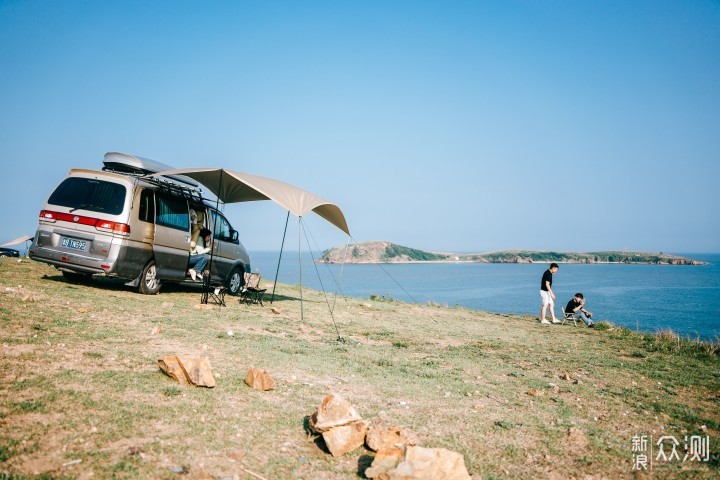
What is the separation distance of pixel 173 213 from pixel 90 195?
178 cm

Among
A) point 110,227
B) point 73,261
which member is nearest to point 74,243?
point 73,261

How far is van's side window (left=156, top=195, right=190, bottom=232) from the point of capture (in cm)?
935

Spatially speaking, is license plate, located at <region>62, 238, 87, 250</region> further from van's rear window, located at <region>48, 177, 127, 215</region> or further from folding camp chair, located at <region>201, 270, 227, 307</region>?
folding camp chair, located at <region>201, 270, 227, 307</region>

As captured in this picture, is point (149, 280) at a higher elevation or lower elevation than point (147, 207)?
lower

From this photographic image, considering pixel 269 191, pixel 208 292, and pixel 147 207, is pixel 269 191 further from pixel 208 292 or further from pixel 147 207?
pixel 208 292

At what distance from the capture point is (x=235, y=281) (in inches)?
489

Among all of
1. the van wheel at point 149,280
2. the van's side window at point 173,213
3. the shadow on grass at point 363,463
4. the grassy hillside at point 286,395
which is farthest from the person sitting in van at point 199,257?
the shadow on grass at point 363,463

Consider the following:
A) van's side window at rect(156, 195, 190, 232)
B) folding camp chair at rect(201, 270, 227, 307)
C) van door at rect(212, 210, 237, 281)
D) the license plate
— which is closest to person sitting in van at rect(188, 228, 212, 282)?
van door at rect(212, 210, 237, 281)

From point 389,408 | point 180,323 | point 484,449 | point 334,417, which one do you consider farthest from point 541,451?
point 180,323

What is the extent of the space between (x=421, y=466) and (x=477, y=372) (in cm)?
373

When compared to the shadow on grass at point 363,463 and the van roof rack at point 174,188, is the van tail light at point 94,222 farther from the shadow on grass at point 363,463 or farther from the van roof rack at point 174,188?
the shadow on grass at point 363,463

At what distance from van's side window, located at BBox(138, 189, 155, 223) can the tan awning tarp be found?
0.45 meters

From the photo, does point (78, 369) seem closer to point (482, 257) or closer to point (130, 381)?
Answer: point (130, 381)

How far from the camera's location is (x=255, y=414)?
3.92m
